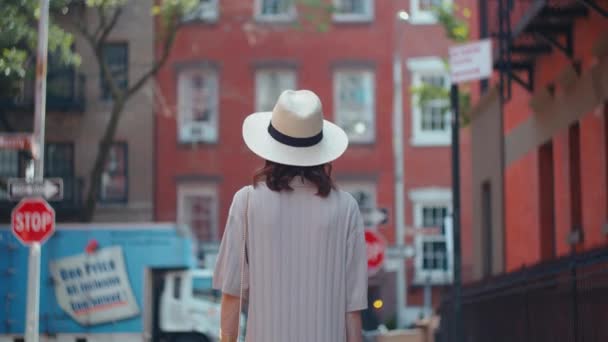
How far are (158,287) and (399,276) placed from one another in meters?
15.2

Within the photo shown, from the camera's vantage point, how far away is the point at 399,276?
1612 inches

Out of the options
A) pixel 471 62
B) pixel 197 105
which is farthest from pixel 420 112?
pixel 471 62

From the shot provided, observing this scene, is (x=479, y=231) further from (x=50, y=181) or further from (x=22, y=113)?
(x=22, y=113)

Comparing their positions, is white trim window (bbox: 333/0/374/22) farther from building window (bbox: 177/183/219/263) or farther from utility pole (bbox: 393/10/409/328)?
building window (bbox: 177/183/219/263)

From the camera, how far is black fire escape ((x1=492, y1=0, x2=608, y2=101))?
16.0 meters

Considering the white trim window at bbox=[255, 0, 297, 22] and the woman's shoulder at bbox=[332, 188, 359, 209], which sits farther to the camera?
the white trim window at bbox=[255, 0, 297, 22]

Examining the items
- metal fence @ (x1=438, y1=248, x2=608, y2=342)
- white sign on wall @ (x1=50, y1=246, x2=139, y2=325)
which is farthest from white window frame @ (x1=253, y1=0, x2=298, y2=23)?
metal fence @ (x1=438, y1=248, x2=608, y2=342)

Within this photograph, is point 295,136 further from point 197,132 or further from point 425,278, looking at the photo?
point 197,132

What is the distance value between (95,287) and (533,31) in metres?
11.2

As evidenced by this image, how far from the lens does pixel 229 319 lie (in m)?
5.15

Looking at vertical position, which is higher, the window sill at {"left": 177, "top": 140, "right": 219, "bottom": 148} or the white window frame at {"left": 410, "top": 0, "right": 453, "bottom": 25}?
the white window frame at {"left": 410, "top": 0, "right": 453, "bottom": 25}

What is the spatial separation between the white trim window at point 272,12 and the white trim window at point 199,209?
5621mm

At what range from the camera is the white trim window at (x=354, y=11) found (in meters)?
42.2

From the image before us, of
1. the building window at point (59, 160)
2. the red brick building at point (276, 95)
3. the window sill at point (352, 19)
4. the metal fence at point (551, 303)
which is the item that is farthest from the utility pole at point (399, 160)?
the metal fence at point (551, 303)
